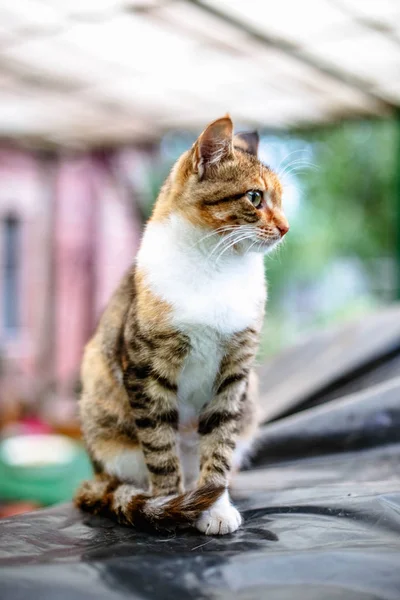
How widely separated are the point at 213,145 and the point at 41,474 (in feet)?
9.58

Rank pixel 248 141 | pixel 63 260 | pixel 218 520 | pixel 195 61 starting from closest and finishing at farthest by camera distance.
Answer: pixel 218 520
pixel 248 141
pixel 195 61
pixel 63 260

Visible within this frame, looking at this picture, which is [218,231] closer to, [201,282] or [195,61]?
[201,282]

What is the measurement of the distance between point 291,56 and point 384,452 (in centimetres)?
285

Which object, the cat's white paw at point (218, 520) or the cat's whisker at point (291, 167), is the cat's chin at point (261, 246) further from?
the cat's white paw at point (218, 520)

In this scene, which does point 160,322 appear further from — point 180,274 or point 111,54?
point 111,54

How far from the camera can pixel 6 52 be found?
3924 millimetres

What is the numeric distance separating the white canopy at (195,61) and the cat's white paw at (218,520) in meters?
2.50

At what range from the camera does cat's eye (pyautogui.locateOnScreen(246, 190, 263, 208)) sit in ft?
3.88

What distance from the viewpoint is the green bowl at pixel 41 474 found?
3646mm

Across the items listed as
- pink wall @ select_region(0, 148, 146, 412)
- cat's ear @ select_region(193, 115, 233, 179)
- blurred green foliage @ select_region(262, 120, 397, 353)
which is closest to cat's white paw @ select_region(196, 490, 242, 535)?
cat's ear @ select_region(193, 115, 233, 179)

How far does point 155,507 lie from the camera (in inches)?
42.6

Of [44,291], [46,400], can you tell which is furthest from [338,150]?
[46,400]

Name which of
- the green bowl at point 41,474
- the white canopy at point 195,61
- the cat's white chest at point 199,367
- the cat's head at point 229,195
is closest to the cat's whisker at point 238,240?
the cat's head at point 229,195

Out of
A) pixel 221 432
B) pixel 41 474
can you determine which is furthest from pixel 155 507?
pixel 41 474
